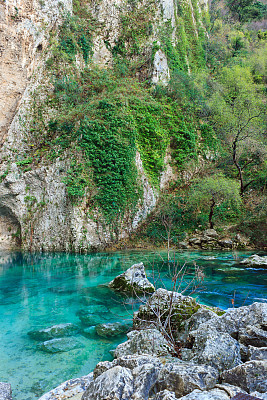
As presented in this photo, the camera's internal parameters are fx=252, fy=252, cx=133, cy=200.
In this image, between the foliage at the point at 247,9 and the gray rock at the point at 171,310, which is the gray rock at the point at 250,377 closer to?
the gray rock at the point at 171,310

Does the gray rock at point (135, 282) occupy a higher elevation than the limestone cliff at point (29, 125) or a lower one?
lower

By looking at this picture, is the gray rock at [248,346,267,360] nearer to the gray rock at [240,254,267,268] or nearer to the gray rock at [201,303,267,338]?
the gray rock at [201,303,267,338]

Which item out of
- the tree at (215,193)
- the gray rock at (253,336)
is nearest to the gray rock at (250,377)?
the gray rock at (253,336)

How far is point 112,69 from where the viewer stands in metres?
23.6

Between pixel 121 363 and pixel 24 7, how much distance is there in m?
25.1

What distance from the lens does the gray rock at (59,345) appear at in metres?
4.82

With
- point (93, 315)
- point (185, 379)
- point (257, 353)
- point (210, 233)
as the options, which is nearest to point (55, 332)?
point (93, 315)

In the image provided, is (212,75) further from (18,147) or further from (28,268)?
(28,268)

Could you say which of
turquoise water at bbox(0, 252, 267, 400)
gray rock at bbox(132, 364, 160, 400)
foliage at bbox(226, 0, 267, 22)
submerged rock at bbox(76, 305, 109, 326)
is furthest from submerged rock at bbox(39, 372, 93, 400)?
foliage at bbox(226, 0, 267, 22)

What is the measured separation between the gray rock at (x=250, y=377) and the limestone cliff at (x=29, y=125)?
1359 centimetres

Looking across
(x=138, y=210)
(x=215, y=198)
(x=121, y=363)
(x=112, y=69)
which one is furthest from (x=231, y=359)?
(x=112, y=69)

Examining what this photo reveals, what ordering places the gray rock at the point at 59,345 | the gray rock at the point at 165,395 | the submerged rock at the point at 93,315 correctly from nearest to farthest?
the gray rock at the point at 165,395 → the gray rock at the point at 59,345 → the submerged rock at the point at 93,315

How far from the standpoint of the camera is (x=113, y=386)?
2.45 metres

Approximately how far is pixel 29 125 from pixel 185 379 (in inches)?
772
